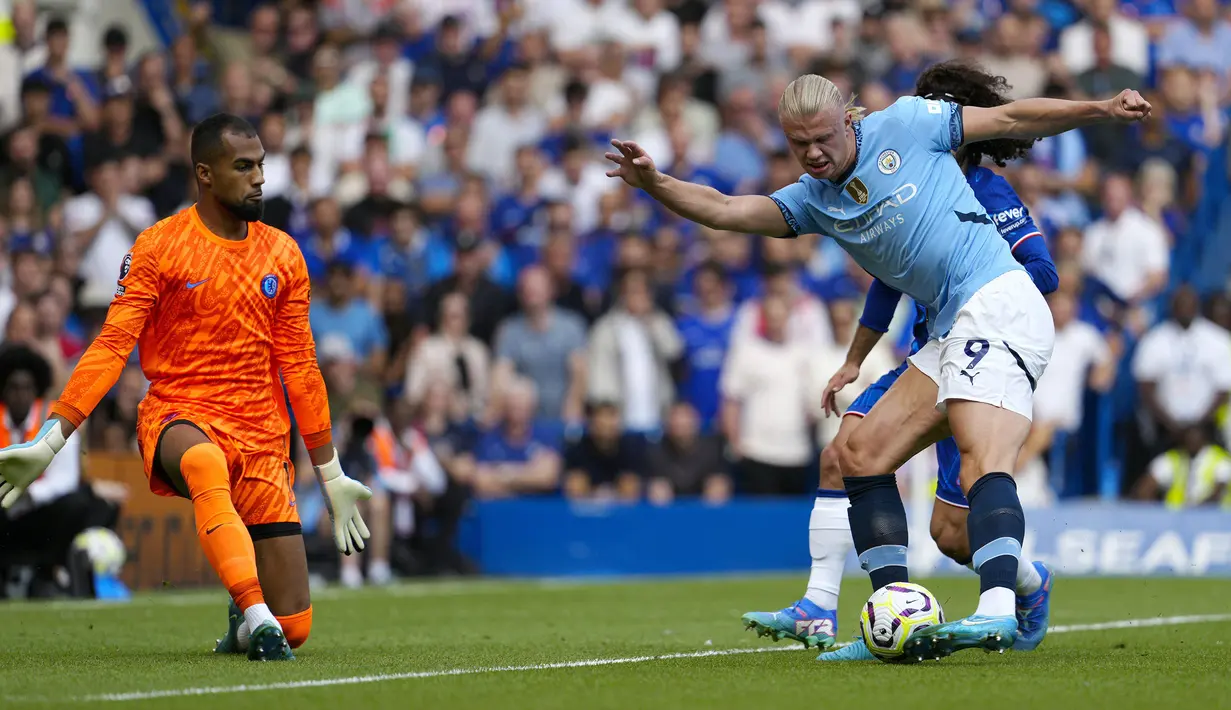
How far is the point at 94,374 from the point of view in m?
6.86

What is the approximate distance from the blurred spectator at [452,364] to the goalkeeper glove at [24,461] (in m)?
8.35

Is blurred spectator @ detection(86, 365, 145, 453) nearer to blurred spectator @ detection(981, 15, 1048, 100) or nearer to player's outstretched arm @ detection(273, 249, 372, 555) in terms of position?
player's outstretched arm @ detection(273, 249, 372, 555)

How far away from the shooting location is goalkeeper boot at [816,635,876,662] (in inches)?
277

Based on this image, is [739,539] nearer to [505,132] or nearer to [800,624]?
[505,132]

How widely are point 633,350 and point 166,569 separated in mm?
4585

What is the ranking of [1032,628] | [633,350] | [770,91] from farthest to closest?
1. [770,91]
2. [633,350]
3. [1032,628]

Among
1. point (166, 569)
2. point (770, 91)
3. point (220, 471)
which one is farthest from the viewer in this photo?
point (770, 91)

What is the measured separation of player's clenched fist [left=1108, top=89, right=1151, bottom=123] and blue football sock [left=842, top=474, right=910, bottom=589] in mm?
1662

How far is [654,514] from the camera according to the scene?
15172 millimetres

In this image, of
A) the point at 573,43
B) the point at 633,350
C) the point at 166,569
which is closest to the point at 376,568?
the point at 166,569

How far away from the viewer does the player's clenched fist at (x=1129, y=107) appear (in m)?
6.47

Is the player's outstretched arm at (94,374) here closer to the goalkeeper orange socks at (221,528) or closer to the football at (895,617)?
the goalkeeper orange socks at (221,528)

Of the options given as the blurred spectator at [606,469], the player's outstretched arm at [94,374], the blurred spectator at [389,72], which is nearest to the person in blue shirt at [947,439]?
the player's outstretched arm at [94,374]

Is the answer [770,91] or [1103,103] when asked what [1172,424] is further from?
[1103,103]
